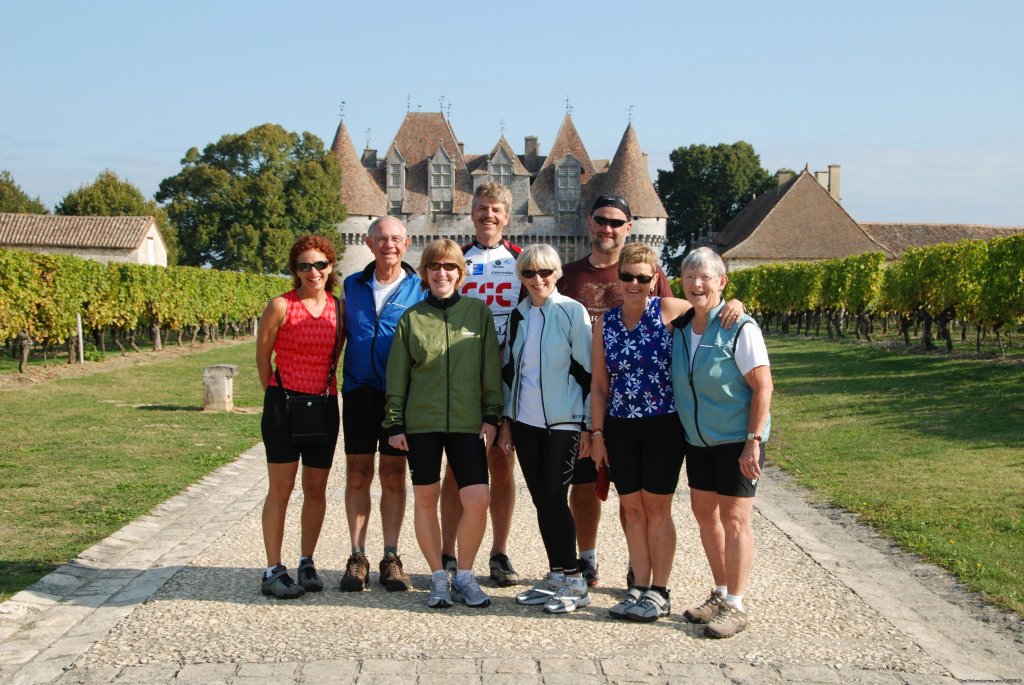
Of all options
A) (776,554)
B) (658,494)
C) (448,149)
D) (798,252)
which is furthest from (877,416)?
(448,149)

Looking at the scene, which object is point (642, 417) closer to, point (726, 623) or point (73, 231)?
point (726, 623)

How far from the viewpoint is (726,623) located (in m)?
4.43

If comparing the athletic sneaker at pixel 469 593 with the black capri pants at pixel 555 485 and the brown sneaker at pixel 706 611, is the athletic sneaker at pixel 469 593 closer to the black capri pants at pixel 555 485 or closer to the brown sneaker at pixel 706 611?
the black capri pants at pixel 555 485

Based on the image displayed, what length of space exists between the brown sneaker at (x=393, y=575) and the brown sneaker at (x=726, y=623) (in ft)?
5.23

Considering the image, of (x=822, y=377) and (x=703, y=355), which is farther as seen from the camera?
(x=822, y=377)

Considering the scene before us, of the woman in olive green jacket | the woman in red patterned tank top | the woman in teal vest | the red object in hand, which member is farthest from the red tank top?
the woman in teal vest

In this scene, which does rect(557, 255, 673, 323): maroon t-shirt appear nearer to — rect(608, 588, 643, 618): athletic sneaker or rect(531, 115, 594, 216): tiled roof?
rect(608, 588, 643, 618): athletic sneaker

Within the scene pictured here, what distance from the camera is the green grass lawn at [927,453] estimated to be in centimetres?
620

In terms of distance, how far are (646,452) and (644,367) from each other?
400 mm

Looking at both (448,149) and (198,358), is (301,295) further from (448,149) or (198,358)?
(448,149)

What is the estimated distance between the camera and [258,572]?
5613 mm

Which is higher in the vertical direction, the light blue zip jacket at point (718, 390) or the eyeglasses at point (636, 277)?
the eyeglasses at point (636, 277)

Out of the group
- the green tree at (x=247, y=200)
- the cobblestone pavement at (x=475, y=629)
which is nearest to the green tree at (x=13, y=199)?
the green tree at (x=247, y=200)

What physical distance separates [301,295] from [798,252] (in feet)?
188
